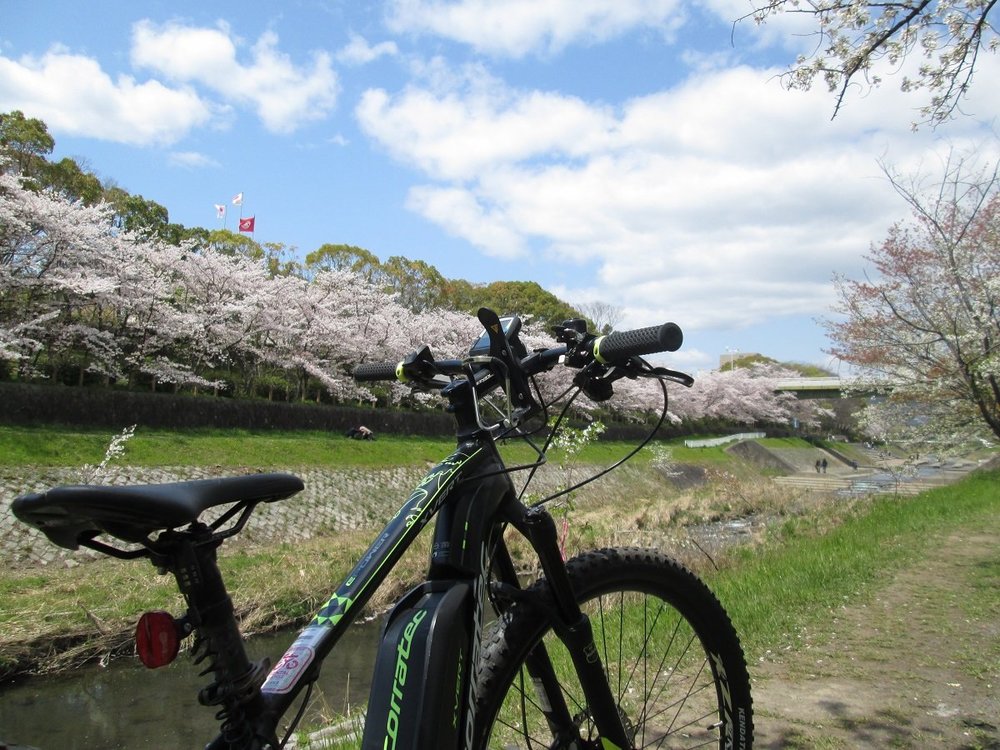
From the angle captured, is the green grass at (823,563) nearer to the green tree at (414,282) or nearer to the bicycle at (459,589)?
the bicycle at (459,589)

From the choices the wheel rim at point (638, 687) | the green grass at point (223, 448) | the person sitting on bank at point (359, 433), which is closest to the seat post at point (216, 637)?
the wheel rim at point (638, 687)

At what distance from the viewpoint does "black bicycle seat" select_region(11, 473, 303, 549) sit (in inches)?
47.9

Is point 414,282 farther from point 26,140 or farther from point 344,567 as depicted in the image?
point 344,567

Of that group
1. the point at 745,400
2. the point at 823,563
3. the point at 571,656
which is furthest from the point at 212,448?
the point at 745,400

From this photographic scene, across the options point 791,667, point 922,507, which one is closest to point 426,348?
point 791,667

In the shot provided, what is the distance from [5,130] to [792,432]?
174 feet

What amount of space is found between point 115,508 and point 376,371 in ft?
3.54

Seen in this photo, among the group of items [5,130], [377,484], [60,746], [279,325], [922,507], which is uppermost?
[5,130]

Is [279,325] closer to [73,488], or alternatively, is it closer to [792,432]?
[73,488]

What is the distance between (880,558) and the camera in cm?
748

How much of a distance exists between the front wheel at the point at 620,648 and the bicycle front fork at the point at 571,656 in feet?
0.05

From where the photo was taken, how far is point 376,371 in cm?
227

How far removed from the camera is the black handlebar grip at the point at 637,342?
1610 millimetres

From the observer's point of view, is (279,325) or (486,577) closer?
(486,577)
